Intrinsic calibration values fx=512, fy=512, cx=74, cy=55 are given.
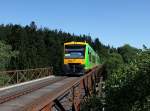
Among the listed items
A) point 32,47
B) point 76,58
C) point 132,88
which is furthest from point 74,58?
point 32,47

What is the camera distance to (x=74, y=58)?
43.5 meters

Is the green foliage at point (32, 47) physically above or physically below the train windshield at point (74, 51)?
above

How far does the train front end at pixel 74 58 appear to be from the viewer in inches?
1693

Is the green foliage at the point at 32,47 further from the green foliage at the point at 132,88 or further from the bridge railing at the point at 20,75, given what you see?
the green foliage at the point at 132,88

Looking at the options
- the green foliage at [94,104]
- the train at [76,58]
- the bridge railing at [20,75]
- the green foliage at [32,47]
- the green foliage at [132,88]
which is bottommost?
the green foliage at [94,104]

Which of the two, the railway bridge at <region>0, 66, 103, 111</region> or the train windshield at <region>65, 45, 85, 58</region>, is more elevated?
the train windshield at <region>65, 45, 85, 58</region>

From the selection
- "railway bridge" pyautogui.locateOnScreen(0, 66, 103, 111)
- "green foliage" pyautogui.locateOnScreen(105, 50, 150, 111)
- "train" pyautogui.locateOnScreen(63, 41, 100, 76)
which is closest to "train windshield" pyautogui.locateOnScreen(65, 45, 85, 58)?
"train" pyautogui.locateOnScreen(63, 41, 100, 76)

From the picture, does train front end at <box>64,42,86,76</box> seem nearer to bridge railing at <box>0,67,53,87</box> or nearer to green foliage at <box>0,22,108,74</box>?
bridge railing at <box>0,67,53,87</box>

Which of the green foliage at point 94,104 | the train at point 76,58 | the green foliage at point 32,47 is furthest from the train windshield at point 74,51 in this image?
the green foliage at point 94,104

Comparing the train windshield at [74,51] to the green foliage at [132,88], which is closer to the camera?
the green foliage at [132,88]

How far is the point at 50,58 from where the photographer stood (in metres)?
94.8

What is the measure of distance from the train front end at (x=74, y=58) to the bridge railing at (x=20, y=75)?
6.39 feet

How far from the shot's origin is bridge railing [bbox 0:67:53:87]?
3278cm

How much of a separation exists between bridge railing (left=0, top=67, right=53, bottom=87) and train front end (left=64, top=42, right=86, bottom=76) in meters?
1.95
